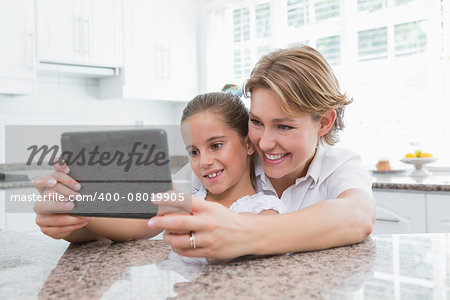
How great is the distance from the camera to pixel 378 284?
572 mm

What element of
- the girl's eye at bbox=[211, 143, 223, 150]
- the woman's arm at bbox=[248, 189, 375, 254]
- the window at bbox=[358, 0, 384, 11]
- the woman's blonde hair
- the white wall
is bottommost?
the woman's arm at bbox=[248, 189, 375, 254]

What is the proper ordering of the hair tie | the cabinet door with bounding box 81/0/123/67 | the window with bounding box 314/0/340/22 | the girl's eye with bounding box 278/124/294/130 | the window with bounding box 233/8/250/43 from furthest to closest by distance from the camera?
the window with bounding box 233/8/250/43, the window with bounding box 314/0/340/22, the cabinet door with bounding box 81/0/123/67, the hair tie, the girl's eye with bounding box 278/124/294/130

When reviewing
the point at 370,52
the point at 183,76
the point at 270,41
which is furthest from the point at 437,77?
the point at 183,76

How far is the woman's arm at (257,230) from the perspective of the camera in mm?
660

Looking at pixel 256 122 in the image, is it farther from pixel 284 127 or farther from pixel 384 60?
pixel 384 60

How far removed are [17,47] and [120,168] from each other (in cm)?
237

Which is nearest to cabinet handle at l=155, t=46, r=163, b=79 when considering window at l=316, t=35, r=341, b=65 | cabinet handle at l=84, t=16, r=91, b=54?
cabinet handle at l=84, t=16, r=91, b=54

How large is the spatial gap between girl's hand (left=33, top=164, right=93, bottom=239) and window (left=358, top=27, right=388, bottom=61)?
9.52 ft

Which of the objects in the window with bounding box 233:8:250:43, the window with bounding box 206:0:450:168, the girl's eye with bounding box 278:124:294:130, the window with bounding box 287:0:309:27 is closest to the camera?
the girl's eye with bounding box 278:124:294:130

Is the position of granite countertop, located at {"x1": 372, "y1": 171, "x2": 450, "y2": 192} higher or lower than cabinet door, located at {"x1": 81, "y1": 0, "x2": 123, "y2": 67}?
lower

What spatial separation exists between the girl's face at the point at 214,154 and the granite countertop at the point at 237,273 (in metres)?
0.36

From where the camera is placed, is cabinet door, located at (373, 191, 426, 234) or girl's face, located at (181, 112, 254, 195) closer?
girl's face, located at (181, 112, 254, 195)

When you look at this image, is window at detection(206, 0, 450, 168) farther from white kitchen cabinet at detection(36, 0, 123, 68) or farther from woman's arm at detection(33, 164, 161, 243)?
woman's arm at detection(33, 164, 161, 243)

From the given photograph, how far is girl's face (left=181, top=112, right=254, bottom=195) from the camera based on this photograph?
1.15 metres
